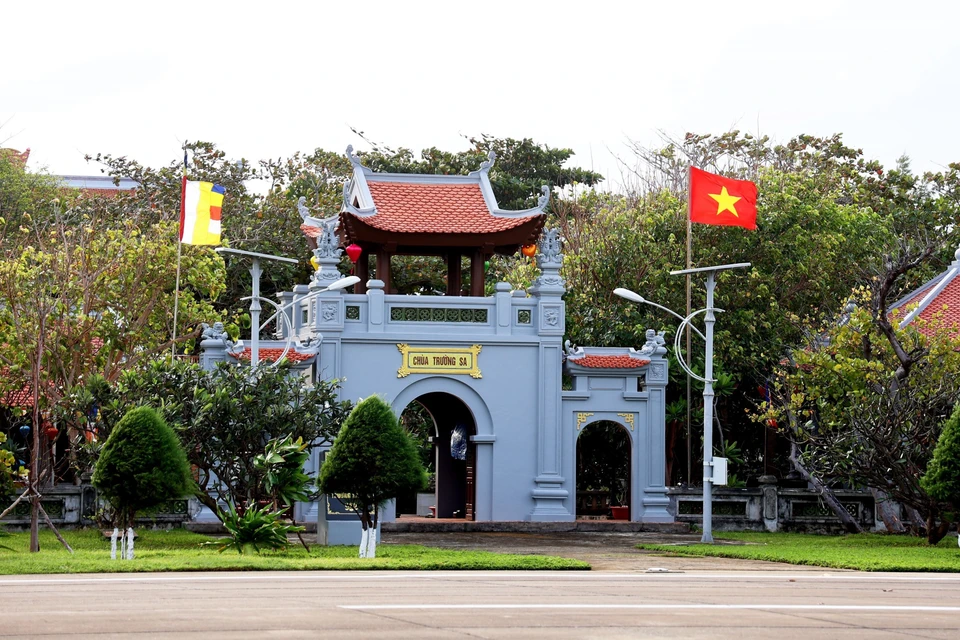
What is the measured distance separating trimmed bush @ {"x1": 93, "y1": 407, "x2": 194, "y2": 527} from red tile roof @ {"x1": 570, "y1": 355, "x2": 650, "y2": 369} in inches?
521

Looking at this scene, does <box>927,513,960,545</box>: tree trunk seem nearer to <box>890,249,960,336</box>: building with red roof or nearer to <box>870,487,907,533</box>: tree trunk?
<box>870,487,907,533</box>: tree trunk

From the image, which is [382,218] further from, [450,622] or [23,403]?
[450,622]

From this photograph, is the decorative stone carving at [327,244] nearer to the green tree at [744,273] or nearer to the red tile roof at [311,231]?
the red tile roof at [311,231]

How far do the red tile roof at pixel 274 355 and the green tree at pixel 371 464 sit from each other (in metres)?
8.39

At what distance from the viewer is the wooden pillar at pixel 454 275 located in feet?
115

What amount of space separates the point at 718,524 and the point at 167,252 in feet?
46.9

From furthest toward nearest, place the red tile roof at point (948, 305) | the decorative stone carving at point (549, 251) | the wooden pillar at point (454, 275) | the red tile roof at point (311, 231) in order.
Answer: the red tile roof at point (948, 305), the red tile roof at point (311, 231), the wooden pillar at point (454, 275), the decorative stone carving at point (549, 251)

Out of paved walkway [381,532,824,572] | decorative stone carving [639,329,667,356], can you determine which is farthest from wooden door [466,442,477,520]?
decorative stone carving [639,329,667,356]

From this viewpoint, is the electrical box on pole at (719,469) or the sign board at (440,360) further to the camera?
the sign board at (440,360)

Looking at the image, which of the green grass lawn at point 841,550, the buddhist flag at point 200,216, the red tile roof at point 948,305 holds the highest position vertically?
the buddhist flag at point 200,216

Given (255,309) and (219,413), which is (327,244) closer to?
(255,309)

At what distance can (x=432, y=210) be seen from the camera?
34562mm

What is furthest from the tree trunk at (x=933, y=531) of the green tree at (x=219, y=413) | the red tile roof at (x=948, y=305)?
the green tree at (x=219, y=413)

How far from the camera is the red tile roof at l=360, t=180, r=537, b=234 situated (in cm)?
3375
